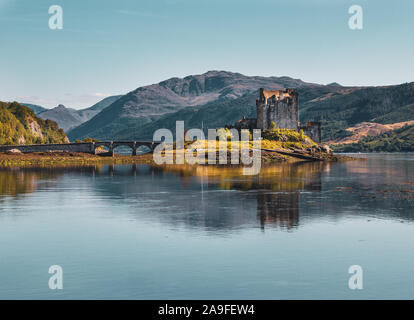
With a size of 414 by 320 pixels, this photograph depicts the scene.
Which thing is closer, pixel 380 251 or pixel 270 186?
pixel 380 251

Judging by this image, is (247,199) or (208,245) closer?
(208,245)

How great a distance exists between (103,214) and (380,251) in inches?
1278

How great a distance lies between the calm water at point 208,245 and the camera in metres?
30.5

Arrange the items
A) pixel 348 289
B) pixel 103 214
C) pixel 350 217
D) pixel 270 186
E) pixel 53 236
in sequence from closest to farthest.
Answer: pixel 348 289, pixel 53 236, pixel 350 217, pixel 103 214, pixel 270 186

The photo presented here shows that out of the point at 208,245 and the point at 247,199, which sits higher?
the point at 247,199

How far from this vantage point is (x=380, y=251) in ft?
131

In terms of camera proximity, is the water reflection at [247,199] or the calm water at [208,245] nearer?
the calm water at [208,245]

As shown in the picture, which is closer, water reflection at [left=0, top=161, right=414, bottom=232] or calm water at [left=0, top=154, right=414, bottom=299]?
calm water at [left=0, top=154, right=414, bottom=299]

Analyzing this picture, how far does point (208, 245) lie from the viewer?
41.1m

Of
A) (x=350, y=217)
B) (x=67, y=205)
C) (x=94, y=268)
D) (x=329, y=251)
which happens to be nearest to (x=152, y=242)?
(x=94, y=268)

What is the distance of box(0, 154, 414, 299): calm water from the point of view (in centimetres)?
3047
